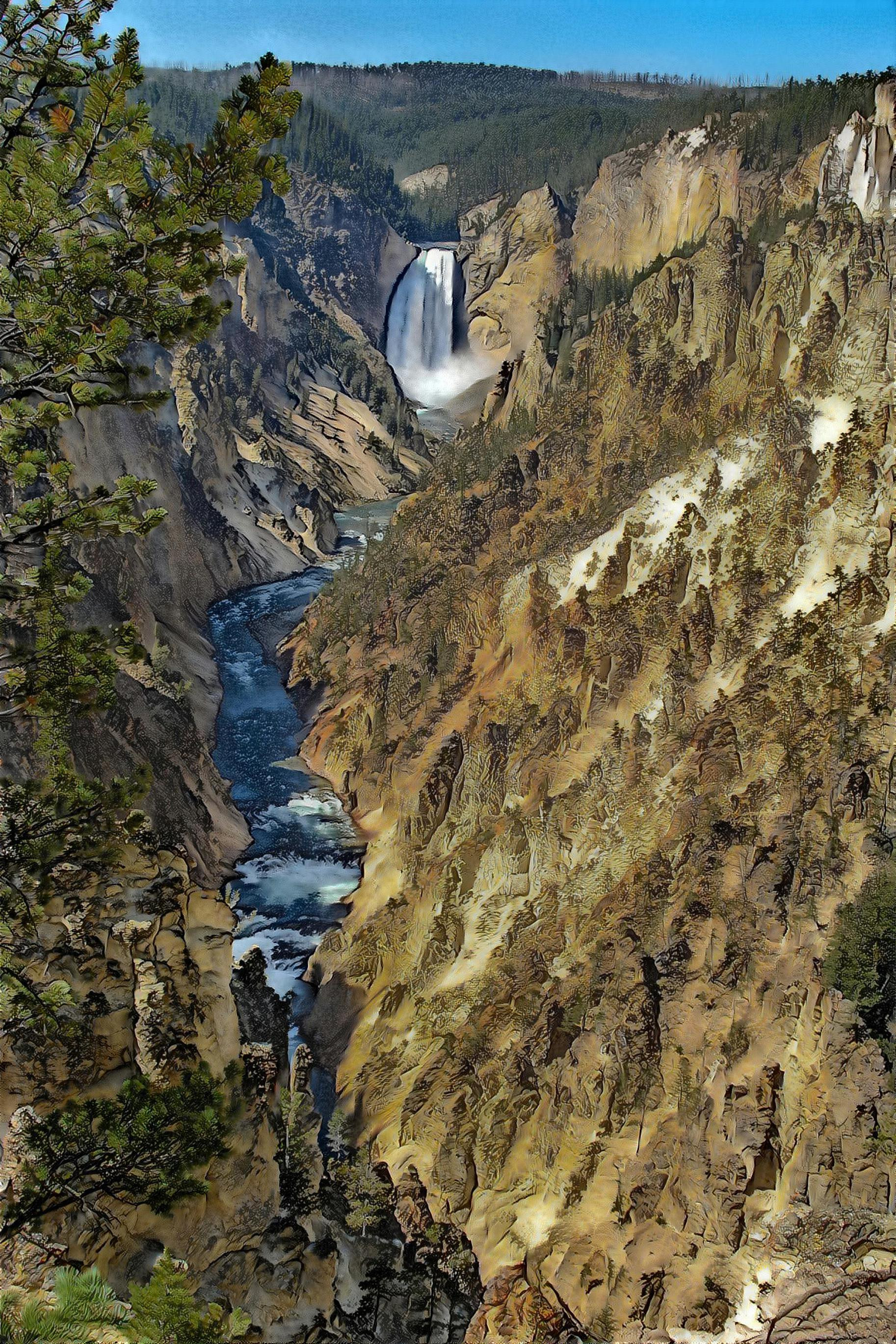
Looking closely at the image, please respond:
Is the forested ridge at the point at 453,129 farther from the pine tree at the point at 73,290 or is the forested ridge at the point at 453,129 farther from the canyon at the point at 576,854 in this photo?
the pine tree at the point at 73,290

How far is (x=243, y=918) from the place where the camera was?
36594 mm

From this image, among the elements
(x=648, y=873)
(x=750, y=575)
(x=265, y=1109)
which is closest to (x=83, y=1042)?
(x=265, y=1109)

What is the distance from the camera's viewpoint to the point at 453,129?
17275 cm

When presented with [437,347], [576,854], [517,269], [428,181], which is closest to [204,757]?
[576,854]

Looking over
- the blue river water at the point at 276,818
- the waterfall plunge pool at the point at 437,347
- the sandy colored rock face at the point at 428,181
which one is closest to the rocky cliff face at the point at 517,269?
the waterfall plunge pool at the point at 437,347

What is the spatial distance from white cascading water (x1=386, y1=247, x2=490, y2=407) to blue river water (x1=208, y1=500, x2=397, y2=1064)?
204 ft

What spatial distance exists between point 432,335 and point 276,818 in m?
93.5

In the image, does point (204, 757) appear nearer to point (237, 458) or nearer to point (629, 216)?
point (629, 216)

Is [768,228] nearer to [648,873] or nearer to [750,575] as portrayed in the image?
[750,575]

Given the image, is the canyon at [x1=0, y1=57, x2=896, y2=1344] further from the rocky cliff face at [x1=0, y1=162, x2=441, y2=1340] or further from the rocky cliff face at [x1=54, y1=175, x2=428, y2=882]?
the rocky cliff face at [x1=54, y1=175, x2=428, y2=882]

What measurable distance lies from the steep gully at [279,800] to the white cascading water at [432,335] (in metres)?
34.8

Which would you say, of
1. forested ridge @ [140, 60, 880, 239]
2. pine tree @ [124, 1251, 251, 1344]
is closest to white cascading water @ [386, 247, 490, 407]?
forested ridge @ [140, 60, 880, 239]

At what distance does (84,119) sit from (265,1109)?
15260 millimetres

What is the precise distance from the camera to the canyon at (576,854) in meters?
16.8
